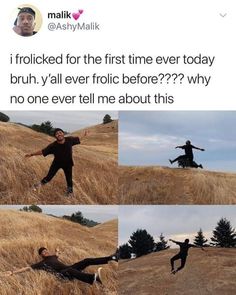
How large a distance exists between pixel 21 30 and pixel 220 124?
2.36m

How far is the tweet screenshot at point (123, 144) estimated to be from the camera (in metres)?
6.77

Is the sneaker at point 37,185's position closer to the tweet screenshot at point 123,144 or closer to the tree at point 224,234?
the tweet screenshot at point 123,144

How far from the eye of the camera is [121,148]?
22.7ft

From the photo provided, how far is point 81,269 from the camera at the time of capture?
6.75 metres

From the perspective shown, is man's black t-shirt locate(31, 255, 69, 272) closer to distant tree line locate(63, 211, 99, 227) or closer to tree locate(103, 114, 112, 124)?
distant tree line locate(63, 211, 99, 227)

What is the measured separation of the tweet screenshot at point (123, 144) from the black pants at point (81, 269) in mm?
Result: 11

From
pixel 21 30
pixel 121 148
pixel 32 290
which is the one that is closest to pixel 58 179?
pixel 121 148

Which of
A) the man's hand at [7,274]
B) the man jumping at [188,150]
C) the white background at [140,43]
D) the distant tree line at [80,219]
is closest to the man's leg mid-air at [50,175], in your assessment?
the distant tree line at [80,219]

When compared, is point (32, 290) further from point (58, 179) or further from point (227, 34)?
point (227, 34)

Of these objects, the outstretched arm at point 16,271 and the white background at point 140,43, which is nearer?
the outstretched arm at point 16,271

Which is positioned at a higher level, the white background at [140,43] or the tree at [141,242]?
the white background at [140,43]

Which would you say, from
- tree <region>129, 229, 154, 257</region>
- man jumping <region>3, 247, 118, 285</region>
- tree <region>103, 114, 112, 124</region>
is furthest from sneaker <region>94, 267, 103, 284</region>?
tree <region>103, 114, 112, 124</region>

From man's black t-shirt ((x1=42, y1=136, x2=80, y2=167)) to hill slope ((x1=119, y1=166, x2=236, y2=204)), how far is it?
1.94 ft

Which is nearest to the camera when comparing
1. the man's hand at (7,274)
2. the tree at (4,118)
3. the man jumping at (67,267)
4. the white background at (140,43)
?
the man's hand at (7,274)
